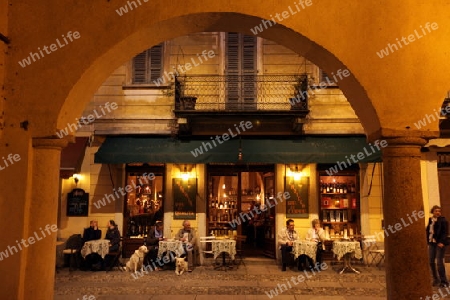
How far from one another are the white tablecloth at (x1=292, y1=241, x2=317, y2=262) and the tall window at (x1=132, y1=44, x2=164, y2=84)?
20.7ft

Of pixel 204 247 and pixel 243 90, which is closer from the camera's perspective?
pixel 204 247

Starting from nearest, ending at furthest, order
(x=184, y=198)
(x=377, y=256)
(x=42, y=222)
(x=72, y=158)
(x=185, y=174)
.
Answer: (x=42, y=222) < (x=72, y=158) < (x=377, y=256) < (x=184, y=198) < (x=185, y=174)

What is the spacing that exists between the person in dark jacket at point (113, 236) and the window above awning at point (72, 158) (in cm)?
179

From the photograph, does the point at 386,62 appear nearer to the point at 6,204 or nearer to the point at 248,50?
the point at 6,204

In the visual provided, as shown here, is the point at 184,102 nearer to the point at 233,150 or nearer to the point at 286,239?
the point at 233,150

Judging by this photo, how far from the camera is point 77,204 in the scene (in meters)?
11.1

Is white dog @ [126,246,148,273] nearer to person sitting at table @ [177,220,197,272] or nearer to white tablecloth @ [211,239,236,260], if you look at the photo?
person sitting at table @ [177,220,197,272]

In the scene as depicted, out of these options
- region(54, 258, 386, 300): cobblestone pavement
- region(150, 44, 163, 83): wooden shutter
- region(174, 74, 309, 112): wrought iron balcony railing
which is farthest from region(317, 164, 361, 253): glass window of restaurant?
region(150, 44, 163, 83): wooden shutter

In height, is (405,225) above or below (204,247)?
above

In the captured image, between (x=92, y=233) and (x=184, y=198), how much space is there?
2.72 meters

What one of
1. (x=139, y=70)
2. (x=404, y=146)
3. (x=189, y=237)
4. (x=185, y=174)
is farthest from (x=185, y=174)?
(x=404, y=146)

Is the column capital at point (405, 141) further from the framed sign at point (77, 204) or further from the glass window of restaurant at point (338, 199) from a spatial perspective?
the framed sign at point (77, 204)

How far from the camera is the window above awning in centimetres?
1005

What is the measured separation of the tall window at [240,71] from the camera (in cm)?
1139
